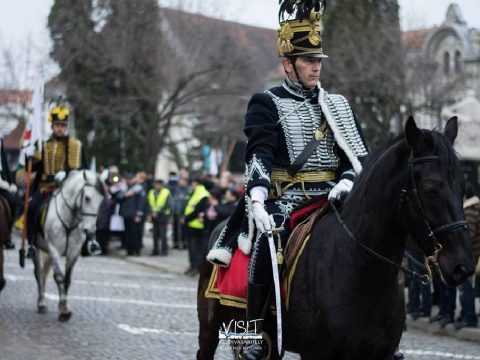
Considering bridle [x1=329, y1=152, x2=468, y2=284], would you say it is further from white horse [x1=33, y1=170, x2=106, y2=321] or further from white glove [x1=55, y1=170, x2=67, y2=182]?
white glove [x1=55, y1=170, x2=67, y2=182]

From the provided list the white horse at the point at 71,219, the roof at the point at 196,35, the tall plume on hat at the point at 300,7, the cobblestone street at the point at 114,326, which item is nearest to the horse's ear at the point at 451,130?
the tall plume on hat at the point at 300,7

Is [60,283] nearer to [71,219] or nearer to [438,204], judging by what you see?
[71,219]

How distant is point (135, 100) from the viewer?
39594 millimetres

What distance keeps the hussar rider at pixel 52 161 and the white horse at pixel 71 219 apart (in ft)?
0.88

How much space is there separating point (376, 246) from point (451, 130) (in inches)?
31.8

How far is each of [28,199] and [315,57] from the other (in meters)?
8.89

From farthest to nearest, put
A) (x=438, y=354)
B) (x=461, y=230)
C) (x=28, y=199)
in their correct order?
(x=28, y=199) < (x=438, y=354) < (x=461, y=230)

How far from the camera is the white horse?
14.1m

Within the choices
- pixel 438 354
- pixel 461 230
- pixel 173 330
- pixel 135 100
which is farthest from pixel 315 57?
pixel 135 100

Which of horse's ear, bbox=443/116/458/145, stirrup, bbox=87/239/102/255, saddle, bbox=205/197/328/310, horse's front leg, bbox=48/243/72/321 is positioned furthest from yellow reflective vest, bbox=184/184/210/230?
horse's ear, bbox=443/116/458/145

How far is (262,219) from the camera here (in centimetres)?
616

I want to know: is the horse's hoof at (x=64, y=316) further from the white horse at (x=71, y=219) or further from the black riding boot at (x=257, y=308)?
the black riding boot at (x=257, y=308)

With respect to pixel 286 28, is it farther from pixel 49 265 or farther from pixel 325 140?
pixel 49 265

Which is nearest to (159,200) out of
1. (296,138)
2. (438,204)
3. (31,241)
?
(31,241)
